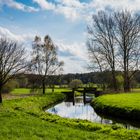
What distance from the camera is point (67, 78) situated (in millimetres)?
Answer: 141875

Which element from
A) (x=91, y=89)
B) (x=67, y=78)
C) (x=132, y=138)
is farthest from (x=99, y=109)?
(x=67, y=78)

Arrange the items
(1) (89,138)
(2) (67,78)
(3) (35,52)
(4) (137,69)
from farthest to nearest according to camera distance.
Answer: (2) (67,78) < (3) (35,52) < (4) (137,69) < (1) (89,138)

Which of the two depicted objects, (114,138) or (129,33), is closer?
(114,138)

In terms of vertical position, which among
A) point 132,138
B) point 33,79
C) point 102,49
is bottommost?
point 132,138

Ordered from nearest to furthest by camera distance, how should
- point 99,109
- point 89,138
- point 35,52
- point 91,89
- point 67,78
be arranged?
1. point 89,138
2. point 99,109
3. point 35,52
4. point 91,89
5. point 67,78

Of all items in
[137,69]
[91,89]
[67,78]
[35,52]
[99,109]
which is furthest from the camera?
[67,78]

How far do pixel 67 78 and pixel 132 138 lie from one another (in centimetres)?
12639

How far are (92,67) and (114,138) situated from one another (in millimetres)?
45636

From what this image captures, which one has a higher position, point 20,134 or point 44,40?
point 44,40

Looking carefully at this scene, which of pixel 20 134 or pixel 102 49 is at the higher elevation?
pixel 102 49

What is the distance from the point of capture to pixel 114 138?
50.3 feet

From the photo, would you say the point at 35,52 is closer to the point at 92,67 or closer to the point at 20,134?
the point at 92,67

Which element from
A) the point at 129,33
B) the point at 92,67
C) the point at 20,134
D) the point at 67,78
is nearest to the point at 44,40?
the point at 92,67

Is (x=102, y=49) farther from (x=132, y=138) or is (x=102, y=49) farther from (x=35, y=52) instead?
(x=132, y=138)
